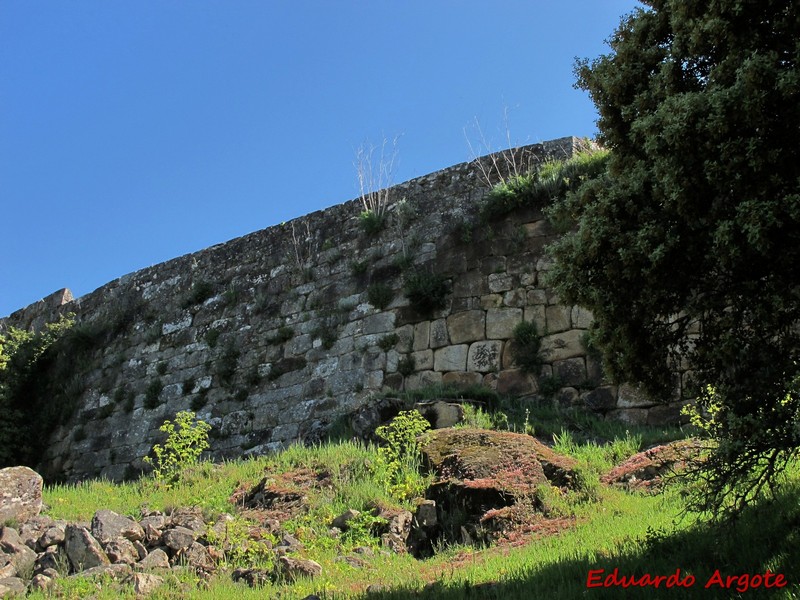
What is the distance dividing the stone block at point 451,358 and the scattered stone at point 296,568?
5.53m

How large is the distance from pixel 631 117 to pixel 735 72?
923 millimetres

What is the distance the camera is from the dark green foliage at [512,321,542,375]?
1062 centimetres

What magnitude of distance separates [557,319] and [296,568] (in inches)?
229

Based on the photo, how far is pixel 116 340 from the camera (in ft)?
51.4

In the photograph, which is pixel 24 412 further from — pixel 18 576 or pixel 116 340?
pixel 18 576

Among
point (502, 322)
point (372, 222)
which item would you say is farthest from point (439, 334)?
point (372, 222)

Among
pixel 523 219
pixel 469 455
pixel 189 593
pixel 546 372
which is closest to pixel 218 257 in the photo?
pixel 523 219

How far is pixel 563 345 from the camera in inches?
416

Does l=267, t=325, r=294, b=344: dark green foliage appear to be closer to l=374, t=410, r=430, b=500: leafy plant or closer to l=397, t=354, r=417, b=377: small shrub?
l=397, t=354, r=417, b=377: small shrub

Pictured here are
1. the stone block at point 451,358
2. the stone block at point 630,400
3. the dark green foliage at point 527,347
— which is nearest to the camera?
the stone block at point 630,400

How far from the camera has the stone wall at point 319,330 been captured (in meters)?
11.1

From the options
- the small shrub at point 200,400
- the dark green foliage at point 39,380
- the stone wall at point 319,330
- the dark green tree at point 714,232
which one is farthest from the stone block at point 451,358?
the dark green foliage at point 39,380

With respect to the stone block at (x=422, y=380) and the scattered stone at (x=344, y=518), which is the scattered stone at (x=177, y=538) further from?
the stone block at (x=422, y=380)

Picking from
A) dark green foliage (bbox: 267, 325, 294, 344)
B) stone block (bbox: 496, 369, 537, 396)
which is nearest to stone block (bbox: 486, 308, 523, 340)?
stone block (bbox: 496, 369, 537, 396)
